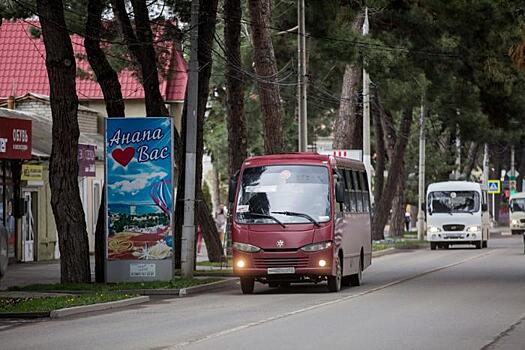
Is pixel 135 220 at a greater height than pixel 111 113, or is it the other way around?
pixel 111 113

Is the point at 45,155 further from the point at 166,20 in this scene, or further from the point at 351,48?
the point at 351,48

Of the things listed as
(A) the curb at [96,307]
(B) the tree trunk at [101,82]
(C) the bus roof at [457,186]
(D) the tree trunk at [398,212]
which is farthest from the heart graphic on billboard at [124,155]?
(D) the tree trunk at [398,212]

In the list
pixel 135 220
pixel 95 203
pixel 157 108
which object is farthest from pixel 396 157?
pixel 135 220

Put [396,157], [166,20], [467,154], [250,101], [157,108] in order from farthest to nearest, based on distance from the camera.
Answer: [467,154]
[250,101]
[396,157]
[166,20]
[157,108]

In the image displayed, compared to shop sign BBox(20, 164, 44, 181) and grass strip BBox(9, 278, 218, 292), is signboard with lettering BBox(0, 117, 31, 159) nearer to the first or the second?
shop sign BBox(20, 164, 44, 181)

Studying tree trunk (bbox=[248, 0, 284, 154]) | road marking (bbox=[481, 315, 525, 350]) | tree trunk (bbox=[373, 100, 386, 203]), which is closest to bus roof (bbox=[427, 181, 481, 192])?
tree trunk (bbox=[373, 100, 386, 203])

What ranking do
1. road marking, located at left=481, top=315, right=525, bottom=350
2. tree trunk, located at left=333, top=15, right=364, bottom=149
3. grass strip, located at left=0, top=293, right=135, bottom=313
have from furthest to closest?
tree trunk, located at left=333, top=15, right=364, bottom=149, grass strip, located at left=0, top=293, right=135, bottom=313, road marking, located at left=481, top=315, right=525, bottom=350

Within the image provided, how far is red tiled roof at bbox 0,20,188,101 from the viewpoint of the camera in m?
57.0

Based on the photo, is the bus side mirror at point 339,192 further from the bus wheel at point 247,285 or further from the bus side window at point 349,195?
the bus wheel at point 247,285

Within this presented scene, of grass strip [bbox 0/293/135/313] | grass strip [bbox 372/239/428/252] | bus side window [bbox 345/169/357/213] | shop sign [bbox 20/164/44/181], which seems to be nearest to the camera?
grass strip [bbox 0/293/135/313]

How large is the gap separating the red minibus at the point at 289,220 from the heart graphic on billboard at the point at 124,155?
2.45 m

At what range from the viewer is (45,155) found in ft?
125

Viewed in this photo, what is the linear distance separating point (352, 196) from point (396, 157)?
28.4m

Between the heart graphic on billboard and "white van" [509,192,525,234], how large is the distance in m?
49.9
